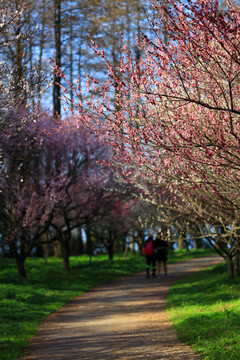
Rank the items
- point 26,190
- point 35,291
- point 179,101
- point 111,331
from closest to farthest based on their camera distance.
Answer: point 179,101, point 111,331, point 35,291, point 26,190

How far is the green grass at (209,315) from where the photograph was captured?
27.6 ft

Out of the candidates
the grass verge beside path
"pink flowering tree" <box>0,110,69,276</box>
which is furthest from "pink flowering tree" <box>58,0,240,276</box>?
"pink flowering tree" <box>0,110,69,276</box>

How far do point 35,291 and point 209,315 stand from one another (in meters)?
7.98

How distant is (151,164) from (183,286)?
30.0 feet

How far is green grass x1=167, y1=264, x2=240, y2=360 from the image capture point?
27.6ft

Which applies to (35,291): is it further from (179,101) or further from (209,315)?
(179,101)

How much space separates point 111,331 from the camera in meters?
10.4

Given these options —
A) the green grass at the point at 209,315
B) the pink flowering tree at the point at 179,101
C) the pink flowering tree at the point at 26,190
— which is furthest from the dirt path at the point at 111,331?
the pink flowering tree at the point at 26,190

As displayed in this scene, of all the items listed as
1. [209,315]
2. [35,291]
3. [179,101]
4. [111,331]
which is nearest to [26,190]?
[35,291]

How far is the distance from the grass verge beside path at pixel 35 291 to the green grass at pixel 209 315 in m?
3.55

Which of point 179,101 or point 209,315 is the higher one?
point 179,101

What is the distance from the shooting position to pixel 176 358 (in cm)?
794

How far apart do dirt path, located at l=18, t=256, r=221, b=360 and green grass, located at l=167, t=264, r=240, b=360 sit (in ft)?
0.95

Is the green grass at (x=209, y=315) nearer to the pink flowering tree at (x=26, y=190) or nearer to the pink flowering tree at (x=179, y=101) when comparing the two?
the pink flowering tree at (x=179, y=101)
